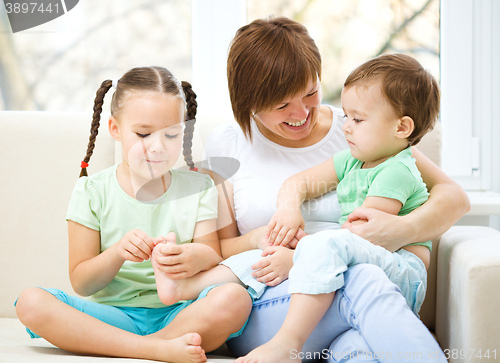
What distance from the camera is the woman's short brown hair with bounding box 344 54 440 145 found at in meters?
1.00

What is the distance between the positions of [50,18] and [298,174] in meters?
1.43

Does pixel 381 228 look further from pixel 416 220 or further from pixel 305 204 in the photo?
pixel 305 204

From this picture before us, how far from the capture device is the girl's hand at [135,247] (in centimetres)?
94

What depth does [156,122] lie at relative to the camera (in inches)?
41.3

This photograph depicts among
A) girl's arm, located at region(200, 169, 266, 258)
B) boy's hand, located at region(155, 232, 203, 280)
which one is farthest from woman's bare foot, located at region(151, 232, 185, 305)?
girl's arm, located at region(200, 169, 266, 258)

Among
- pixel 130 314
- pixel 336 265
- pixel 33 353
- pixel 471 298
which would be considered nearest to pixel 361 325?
pixel 336 265

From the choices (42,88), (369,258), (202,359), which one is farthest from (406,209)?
(42,88)

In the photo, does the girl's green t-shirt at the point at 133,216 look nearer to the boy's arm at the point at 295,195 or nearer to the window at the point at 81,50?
the boy's arm at the point at 295,195

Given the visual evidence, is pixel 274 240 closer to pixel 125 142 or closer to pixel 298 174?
pixel 298 174

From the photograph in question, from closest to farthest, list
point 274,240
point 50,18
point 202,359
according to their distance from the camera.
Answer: point 202,359, point 274,240, point 50,18

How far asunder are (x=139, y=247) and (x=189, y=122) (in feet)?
1.50

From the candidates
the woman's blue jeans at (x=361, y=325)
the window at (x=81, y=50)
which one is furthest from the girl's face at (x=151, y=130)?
the window at (x=81, y=50)

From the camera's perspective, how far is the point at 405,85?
100cm

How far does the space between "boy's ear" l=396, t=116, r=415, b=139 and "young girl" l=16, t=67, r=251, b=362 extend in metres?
0.51
